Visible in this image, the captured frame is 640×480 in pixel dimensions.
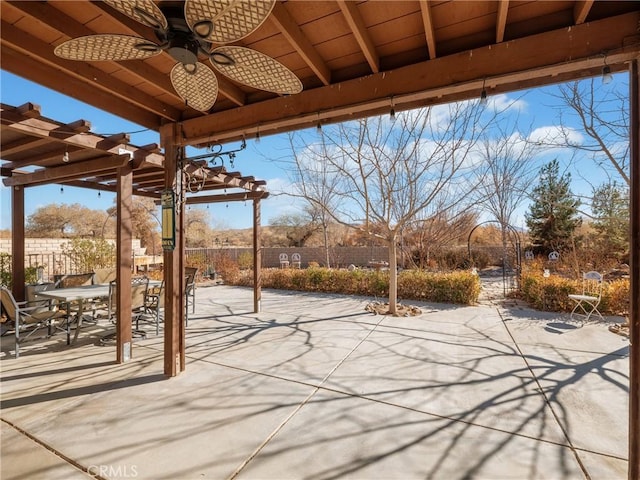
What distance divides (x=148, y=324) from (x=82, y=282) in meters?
1.63

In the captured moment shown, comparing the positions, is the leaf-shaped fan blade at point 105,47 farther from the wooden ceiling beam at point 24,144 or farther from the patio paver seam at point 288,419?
the wooden ceiling beam at point 24,144

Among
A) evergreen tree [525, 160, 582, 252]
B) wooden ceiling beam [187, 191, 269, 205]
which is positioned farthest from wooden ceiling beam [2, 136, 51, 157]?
evergreen tree [525, 160, 582, 252]

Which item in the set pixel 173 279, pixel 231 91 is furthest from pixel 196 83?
pixel 173 279

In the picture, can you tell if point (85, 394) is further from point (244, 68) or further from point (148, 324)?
point (244, 68)

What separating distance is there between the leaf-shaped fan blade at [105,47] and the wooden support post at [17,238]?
5.35 metres

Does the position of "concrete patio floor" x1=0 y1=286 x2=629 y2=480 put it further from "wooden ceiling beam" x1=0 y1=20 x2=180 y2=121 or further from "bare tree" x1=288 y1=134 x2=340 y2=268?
"bare tree" x1=288 y1=134 x2=340 y2=268

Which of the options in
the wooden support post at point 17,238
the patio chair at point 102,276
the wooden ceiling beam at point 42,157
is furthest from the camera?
the patio chair at point 102,276

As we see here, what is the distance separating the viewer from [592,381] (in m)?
2.76

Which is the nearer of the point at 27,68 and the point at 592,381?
the point at 27,68

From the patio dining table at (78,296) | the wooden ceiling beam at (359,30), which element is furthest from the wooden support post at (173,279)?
the wooden ceiling beam at (359,30)

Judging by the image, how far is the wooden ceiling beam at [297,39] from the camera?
1.58 metres

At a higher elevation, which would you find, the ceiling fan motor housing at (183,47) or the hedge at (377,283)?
the ceiling fan motor housing at (183,47)

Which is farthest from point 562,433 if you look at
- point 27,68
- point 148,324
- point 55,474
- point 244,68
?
point 148,324

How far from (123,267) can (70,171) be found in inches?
72.2
